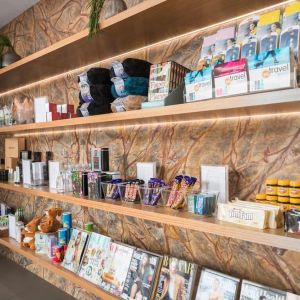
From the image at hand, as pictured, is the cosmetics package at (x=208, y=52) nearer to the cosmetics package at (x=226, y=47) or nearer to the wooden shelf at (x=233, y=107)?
the cosmetics package at (x=226, y=47)

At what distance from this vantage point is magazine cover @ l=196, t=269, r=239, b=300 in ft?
4.26

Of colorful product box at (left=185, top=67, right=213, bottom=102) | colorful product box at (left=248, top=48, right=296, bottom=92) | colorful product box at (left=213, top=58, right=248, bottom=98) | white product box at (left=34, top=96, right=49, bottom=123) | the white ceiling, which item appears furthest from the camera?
the white ceiling

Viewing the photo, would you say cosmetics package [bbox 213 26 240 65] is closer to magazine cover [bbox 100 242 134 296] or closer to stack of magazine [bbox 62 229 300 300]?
stack of magazine [bbox 62 229 300 300]

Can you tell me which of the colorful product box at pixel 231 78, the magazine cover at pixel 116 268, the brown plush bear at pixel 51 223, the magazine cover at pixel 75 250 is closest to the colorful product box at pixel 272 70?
the colorful product box at pixel 231 78

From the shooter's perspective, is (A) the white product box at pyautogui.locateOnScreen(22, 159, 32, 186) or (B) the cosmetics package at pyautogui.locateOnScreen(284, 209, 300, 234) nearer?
(B) the cosmetics package at pyautogui.locateOnScreen(284, 209, 300, 234)

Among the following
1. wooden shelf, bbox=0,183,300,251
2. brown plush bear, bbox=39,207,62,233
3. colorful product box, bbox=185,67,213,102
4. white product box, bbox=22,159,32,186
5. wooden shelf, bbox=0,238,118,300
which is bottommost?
wooden shelf, bbox=0,238,118,300

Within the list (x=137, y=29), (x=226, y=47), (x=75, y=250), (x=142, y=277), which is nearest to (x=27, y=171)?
(x=75, y=250)

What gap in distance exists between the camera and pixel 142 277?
1.57m

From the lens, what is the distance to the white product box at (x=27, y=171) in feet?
7.93

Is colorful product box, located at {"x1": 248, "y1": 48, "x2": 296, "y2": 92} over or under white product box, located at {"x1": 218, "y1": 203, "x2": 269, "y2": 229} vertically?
Answer: over

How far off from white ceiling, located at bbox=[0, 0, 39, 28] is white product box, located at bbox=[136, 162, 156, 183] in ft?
5.86

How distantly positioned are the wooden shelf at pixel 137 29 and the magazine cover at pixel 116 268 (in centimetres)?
108

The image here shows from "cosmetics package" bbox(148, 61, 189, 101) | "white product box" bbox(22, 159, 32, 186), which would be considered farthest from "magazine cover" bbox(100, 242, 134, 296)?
"white product box" bbox(22, 159, 32, 186)

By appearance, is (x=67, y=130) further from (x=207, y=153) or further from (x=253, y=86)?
(x=253, y=86)
